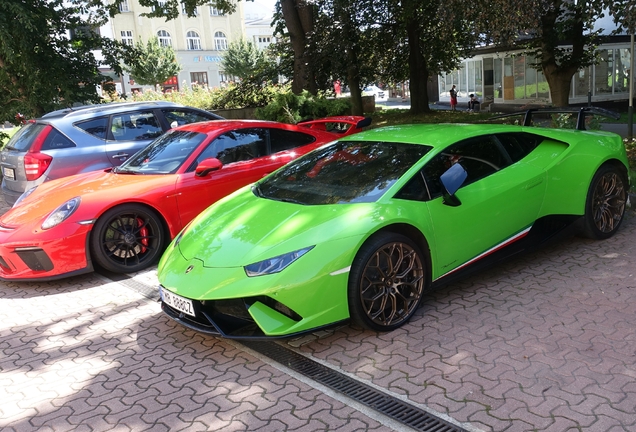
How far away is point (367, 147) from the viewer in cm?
500

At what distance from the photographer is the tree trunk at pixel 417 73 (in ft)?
66.9

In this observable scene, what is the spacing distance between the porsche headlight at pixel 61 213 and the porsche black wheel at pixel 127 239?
10.9 inches

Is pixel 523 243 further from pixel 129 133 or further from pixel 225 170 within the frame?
pixel 129 133

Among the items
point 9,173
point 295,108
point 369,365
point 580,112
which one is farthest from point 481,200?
point 295,108

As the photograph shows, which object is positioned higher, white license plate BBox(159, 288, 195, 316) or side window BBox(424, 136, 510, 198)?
side window BBox(424, 136, 510, 198)

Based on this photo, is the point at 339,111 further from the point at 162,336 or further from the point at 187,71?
the point at 187,71

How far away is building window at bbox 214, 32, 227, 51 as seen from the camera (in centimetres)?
6341

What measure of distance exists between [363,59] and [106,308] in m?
17.0

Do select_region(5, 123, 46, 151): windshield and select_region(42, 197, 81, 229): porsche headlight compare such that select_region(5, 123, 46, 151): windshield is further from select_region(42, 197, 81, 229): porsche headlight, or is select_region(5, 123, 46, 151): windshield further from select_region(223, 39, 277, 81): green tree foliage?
select_region(223, 39, 277, 81): green tree foliage

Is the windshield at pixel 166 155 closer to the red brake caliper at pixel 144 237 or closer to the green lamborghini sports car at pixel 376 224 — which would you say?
the red brake caliper at pixel 144 237

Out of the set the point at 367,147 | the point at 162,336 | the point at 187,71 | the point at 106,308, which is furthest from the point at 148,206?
the point at 187,71

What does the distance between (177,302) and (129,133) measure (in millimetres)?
5014

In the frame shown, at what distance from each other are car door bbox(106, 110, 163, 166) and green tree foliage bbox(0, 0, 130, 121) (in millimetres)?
5436

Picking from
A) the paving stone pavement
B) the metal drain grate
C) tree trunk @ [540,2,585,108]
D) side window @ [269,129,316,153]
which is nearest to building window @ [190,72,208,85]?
tree trunk @ [540,2,585,108]
